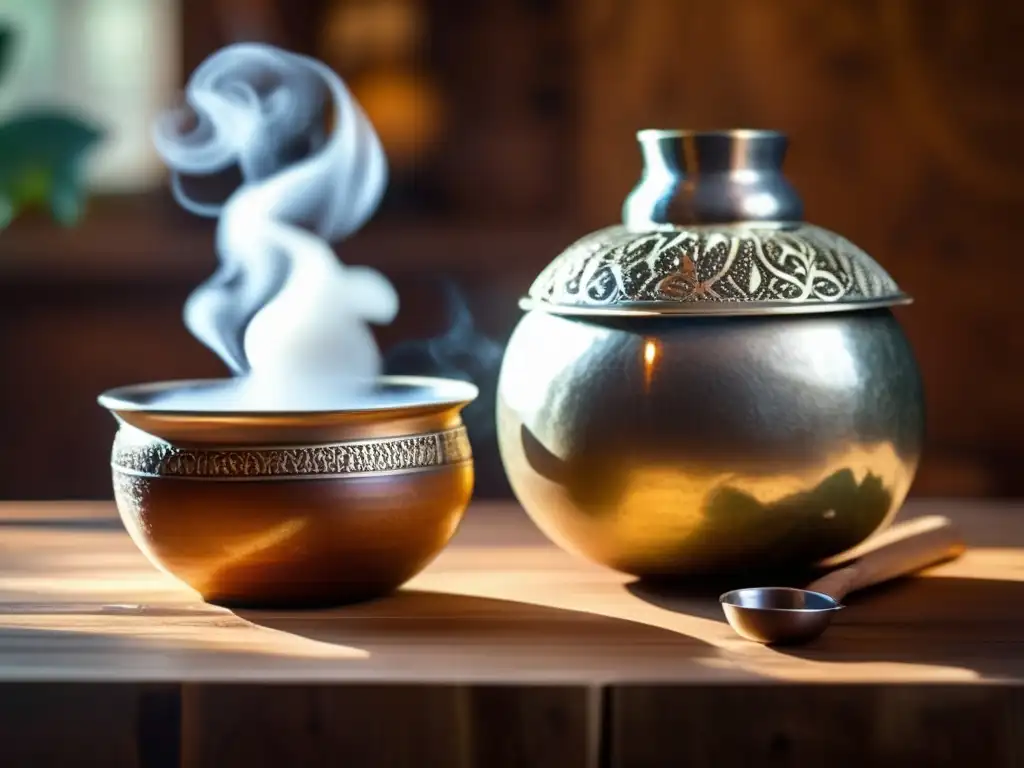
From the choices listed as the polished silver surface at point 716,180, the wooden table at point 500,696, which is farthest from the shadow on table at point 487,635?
the polished silver surface at point 716,180

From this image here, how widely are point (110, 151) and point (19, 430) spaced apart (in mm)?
481

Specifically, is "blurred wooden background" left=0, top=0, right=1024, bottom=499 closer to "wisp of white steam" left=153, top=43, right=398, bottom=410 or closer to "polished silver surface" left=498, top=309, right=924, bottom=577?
"wisp of white steam" left=153, top=43, right=398, bottom=410

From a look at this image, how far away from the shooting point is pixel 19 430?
2295 millimetres

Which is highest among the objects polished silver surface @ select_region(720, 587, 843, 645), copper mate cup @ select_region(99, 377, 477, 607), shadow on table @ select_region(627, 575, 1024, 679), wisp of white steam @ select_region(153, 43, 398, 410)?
wisp of white steam @ select_region(153, 43, 398, 410)

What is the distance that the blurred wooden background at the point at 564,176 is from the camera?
1.98 meters

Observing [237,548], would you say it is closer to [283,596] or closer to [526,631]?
[283,596]

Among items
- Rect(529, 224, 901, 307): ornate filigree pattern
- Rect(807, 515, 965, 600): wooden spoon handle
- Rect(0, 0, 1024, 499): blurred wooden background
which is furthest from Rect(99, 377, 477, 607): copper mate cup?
Rect(0, 0, 1024, 499): blurred wooden background

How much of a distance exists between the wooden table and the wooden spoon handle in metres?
0.06

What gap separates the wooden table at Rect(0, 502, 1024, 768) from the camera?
2.32 feet

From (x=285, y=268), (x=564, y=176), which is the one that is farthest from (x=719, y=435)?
(x=564, y=176)

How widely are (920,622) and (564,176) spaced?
4.88 ft

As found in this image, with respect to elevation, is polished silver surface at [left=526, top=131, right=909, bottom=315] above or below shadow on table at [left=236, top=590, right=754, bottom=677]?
above

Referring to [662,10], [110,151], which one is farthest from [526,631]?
[110,151]

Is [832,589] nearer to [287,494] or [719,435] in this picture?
[719,435]
